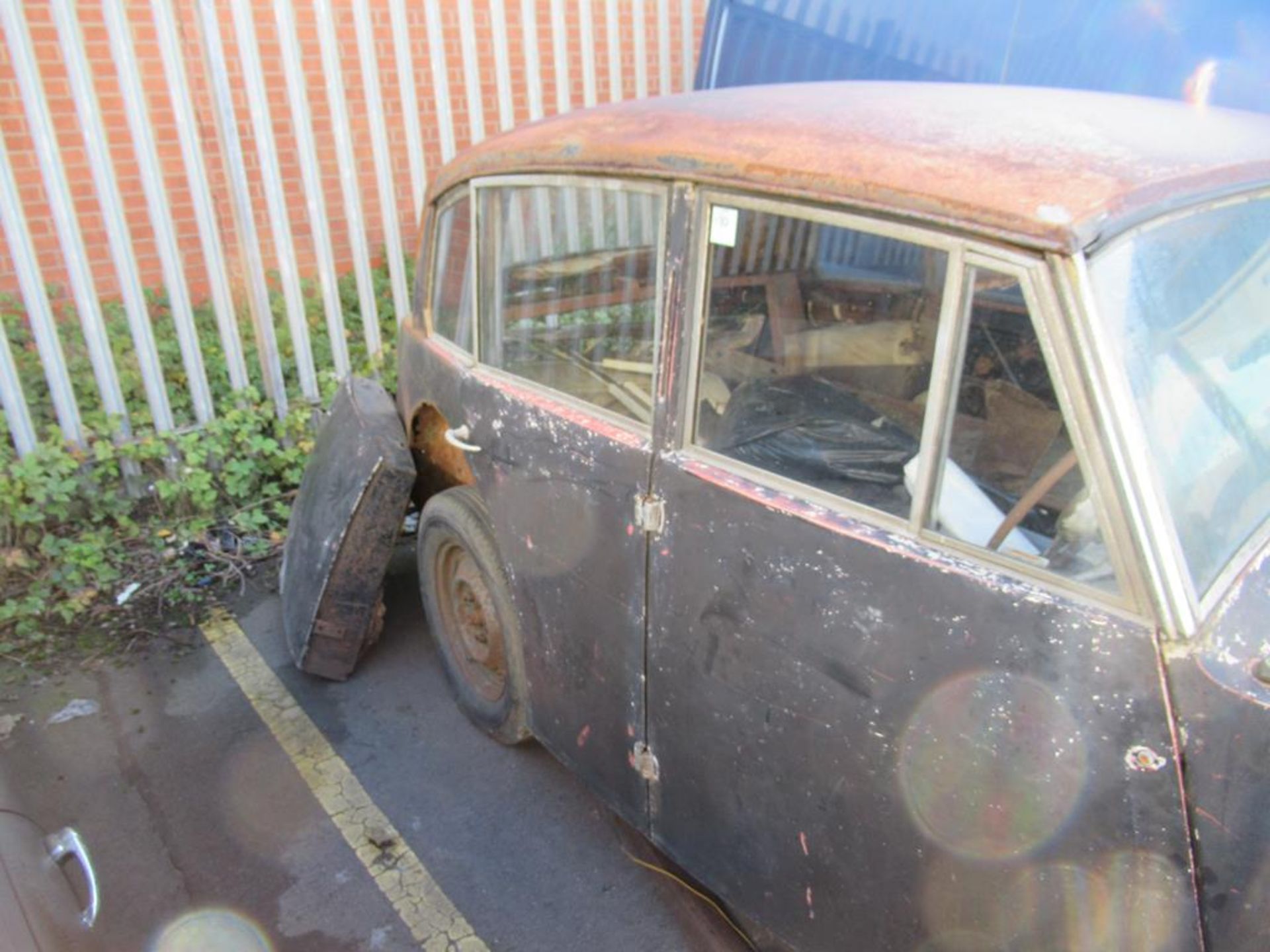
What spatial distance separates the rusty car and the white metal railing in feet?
8.33

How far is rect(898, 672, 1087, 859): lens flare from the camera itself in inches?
61.3

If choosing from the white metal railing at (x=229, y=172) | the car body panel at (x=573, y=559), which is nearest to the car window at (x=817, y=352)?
the car body panel at (x=573, y=559)

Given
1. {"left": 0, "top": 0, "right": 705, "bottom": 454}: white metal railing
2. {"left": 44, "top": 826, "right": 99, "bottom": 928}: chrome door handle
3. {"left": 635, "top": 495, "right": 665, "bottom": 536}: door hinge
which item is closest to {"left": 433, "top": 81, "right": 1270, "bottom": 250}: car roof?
{"left": 635, "top": 495, "right": 665, "bottom": 536}: door hinge

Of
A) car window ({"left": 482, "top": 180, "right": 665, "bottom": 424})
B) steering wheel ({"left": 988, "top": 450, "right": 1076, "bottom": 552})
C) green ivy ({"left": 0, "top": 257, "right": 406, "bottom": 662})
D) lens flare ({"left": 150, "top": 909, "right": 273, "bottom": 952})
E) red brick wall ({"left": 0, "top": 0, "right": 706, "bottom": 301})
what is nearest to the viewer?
steering wheel ({"left": 988, "top": 450, "right": 1076, "bottom": 552})

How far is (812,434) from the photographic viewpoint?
2.03m

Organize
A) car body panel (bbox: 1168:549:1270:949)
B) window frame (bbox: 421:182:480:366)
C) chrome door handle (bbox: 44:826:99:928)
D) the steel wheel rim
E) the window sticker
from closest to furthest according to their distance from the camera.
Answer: car body panel (bbox: 1168:549:1270:949) < chrome door handle (bbox: 44:826:99:928) < the window sticker < window frame (bbox: 421:182:480:366) < the steel wheel rim

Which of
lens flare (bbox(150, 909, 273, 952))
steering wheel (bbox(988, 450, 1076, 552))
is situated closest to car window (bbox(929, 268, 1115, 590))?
steering wheel (bbox(988, 450, 1076, 552))

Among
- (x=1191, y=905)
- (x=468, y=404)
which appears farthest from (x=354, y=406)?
(x=1191, y=905)

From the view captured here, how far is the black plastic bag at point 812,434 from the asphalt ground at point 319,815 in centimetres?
134

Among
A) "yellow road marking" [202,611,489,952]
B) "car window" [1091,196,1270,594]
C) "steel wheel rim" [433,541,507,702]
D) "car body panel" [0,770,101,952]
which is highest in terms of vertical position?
"car window" [1091,196,1270,594]

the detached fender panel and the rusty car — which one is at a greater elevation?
the rusty car

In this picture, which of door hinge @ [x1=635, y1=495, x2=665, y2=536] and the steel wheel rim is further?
the steel wheel rim

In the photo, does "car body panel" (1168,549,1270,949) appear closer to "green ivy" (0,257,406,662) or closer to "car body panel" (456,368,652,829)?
"car body panel" (456,368,652,829)

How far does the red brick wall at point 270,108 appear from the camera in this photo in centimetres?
530
